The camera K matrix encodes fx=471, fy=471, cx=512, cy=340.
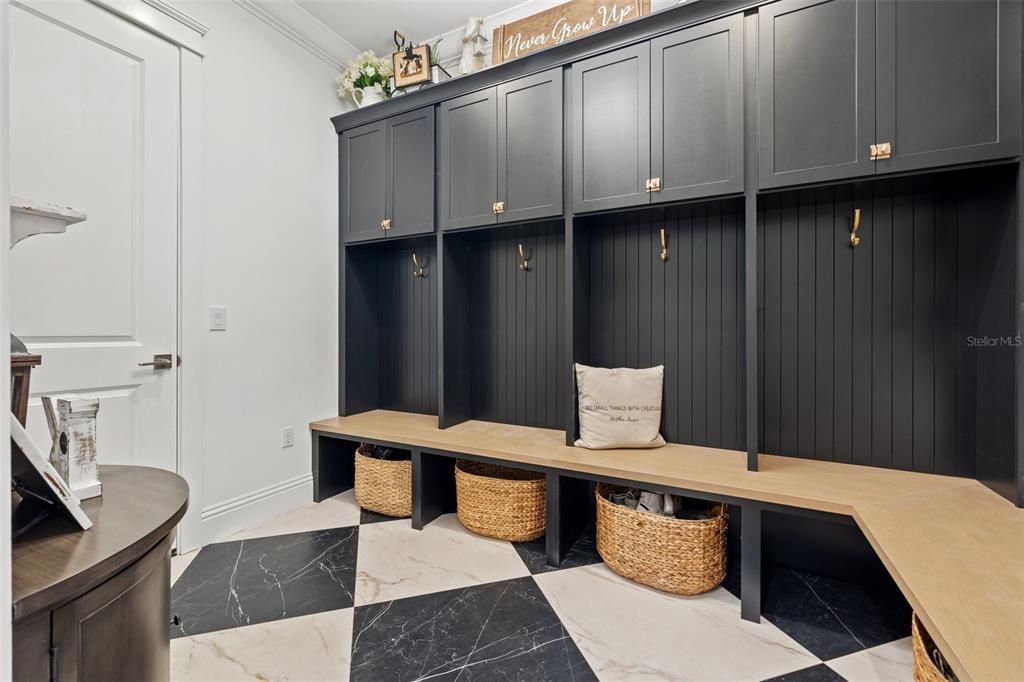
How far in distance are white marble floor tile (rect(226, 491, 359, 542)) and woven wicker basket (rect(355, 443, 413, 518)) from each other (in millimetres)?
131

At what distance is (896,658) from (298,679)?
6.09ft

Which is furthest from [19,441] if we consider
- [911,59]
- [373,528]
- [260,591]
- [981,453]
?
[981,453]

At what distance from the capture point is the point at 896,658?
1.49 meters

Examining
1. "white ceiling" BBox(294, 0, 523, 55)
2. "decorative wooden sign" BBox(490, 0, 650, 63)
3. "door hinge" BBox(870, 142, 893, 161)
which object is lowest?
"door hinge" BBox(870, 142, 893, 161)

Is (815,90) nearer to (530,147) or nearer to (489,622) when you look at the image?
(530,147)

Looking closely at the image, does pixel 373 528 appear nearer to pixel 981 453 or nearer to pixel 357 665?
pixel 357 665

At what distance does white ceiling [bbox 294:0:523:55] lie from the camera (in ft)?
8.36

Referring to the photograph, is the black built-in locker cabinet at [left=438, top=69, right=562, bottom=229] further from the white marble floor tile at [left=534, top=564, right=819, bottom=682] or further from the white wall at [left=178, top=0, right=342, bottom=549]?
the white marble floor tile at [left=534, top=564, right=819, bottom=682]

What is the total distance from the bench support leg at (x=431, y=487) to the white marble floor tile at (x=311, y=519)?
1.24 ft

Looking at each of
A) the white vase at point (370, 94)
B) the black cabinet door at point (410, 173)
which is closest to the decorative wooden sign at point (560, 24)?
the black cabinet door at point (410, 173)

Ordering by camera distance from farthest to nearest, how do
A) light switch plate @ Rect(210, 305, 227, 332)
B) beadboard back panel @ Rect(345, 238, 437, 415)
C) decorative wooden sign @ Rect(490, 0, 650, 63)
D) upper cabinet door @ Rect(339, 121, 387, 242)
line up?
beadboard back panel @ Rect(345, 238, 437, 415), upper cabinet door @ Rect(339, 121, 387, 242), light switch plate @ Rect(210, 305, 227, 332), decorative wooden sign @ Rect(490, 0, 650, 63)

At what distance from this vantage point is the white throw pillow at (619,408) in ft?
7.00

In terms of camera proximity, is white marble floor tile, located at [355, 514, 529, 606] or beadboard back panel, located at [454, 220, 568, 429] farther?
beadboard back panel, located at [454, 220, 568, 429]

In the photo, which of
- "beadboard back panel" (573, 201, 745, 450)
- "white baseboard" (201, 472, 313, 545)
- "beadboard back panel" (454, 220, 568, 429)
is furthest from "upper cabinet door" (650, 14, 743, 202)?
"white baseboard" (201, 472, 313, 545)
